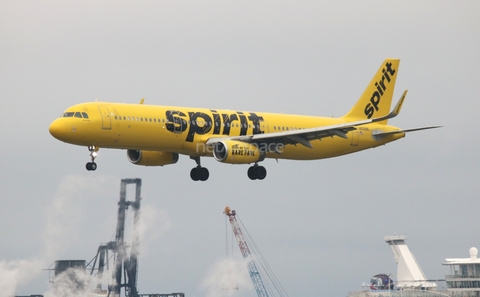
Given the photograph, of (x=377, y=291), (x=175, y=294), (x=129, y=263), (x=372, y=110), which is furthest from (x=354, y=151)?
(x=129, y=263)

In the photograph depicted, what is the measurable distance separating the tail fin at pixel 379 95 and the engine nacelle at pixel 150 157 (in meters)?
19.6

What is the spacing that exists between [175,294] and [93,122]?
309ft

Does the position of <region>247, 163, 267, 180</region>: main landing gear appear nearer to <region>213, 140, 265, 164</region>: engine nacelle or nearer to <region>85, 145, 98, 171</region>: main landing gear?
<region>213, 140, 265, 164</region>: engine nacelle

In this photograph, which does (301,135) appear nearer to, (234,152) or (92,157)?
(234,152)

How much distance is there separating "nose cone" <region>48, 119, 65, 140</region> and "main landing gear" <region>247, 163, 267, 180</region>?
19.5 meters

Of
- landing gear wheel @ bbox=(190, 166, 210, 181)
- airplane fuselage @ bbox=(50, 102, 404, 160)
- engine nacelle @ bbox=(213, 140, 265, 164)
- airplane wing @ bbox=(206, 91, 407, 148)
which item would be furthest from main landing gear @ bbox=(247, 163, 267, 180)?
engine nacelle @ bbox=(213, 140, 265, 164)

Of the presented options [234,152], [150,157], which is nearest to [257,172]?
[234,152]

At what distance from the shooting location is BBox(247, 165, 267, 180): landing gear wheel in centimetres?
8675

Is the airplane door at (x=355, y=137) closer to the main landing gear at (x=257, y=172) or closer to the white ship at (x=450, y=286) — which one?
the main landing gear at (x=257, y=172)

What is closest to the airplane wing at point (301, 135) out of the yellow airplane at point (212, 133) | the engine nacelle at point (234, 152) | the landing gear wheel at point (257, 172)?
the yellow airplane at point (212, 133)

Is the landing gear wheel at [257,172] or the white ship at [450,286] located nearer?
the landing gear wheel at [257,172]

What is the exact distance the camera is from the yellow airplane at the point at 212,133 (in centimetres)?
7569

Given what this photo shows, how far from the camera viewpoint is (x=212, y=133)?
267ft

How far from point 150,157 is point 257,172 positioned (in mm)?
9639
